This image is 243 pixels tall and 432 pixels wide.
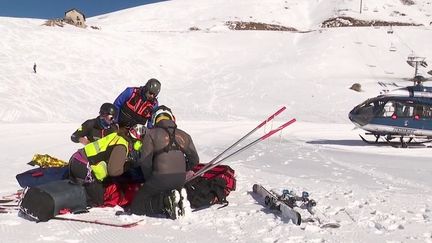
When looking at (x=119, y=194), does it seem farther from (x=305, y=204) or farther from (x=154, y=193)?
(x=305, y=204)

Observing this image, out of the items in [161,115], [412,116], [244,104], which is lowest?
[244,104]

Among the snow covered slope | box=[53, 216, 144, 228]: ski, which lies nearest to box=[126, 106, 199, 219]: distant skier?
the snow covered slope

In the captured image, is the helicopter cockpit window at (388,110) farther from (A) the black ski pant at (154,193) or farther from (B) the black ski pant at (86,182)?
(B) the black ski pant at (86,182)

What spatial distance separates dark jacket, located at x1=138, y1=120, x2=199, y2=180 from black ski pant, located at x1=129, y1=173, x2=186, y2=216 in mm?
73

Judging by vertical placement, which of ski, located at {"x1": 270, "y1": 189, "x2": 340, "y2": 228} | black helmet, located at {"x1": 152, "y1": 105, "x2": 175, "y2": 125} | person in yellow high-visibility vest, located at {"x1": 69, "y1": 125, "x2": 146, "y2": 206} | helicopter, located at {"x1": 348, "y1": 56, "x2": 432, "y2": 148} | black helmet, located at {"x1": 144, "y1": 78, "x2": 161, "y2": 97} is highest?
black helmet, located at {"x1": 144, "y1": 78, "x2": 161, "y2": 97}

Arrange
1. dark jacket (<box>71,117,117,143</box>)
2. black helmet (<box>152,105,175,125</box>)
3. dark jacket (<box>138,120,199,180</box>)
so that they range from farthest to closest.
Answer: dark jacket (<box>71,117,117,143</box>) < black helmet (<box>152,105,175,125</box>) < dark jacket (<box>138,120,199,180</box>)

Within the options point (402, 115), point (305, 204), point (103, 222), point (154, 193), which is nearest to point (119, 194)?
point (154, 193)

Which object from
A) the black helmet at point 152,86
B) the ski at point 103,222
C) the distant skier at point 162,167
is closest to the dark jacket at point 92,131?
the black helmet at point 152,86

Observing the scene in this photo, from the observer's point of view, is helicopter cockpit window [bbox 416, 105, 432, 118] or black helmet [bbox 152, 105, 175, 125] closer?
black helmet [bbox 152, 105, 175, 125]

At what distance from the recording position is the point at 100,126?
22.5 feet

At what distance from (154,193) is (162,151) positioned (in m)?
0.58

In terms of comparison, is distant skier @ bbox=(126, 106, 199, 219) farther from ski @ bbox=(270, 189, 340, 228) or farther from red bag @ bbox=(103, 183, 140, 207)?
ski @ bbox=(270, 189, 340, 228)

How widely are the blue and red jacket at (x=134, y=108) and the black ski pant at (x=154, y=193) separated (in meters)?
1.77

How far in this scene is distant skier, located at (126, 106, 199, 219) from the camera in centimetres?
556
